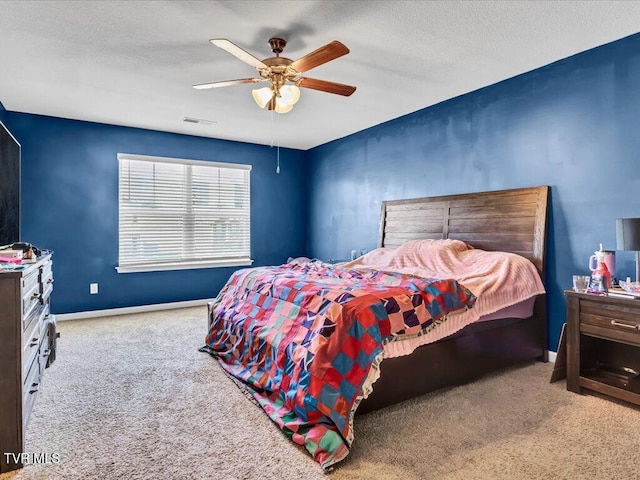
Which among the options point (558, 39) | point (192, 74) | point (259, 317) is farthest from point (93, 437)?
point (558, 39)

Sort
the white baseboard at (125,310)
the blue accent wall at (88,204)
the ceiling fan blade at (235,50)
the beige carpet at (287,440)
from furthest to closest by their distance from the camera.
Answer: the white baseboard at (125,310) → the blue accent wall at (88,204) → the ceiling fan blade at (235,50) → the beige carpet at (287,440)

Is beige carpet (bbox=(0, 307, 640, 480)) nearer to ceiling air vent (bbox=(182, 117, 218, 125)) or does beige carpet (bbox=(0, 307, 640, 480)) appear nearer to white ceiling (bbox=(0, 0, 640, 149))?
white ceiling (bbox=(0, 0, 640, 149))

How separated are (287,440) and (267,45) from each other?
2.57m

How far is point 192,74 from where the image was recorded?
3254 millimetres

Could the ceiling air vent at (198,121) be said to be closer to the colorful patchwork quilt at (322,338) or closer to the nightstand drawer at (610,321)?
the colorful patchwork quilt at (322,338)

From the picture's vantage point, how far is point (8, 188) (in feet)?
9.42

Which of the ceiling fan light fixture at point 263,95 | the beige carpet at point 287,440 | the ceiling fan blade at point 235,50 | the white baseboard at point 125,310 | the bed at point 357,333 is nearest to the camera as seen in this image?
the beige carpet at point 287,440

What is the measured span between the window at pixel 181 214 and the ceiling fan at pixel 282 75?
2.67 m

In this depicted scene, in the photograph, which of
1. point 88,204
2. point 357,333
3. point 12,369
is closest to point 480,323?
point 357,333

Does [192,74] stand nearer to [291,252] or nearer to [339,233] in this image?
[339,233]

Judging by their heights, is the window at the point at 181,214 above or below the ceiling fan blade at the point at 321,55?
below

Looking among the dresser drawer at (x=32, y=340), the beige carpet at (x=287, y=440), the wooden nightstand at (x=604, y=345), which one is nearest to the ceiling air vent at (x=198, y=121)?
the dresser drawer at (x=32, y=340)

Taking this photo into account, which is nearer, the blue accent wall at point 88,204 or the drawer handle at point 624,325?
the drawer handle at point 624,325

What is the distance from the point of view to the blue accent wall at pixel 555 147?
8.94ft
